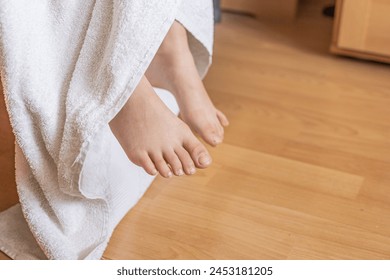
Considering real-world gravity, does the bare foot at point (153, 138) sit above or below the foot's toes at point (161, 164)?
above

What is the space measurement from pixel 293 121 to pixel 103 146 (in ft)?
1.70

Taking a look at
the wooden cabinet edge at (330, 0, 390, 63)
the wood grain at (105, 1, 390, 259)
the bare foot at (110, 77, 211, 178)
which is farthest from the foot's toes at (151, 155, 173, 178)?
the wooden cabinet edge at (330, 0, 390, 63)

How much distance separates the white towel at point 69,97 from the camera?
733mm

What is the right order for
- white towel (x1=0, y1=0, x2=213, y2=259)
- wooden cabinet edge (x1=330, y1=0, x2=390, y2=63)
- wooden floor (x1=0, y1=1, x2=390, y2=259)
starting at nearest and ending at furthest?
white towel (x1=0, y1=0, x2=213, y2=259)
wooden floor (x1=0, y1=1, x2=390, y2=259)
wooden cabinet edge (x1=330, y1=0, x2=390, y2=63)

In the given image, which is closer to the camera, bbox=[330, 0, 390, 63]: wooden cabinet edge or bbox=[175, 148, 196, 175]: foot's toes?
bbox=[175, 148, 196, 175]: foot's toes

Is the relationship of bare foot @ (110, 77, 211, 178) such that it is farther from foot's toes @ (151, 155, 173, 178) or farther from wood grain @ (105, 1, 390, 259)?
wood grain @ (105, 1, 390, 259)

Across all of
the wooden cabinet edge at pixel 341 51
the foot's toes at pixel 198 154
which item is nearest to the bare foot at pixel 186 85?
the foot's toes at pixel 198 154

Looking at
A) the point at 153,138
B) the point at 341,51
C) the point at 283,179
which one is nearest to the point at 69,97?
the point at 153,138

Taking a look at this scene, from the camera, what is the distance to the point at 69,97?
0.75 m

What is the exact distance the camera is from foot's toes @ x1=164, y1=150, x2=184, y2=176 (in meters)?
0.80

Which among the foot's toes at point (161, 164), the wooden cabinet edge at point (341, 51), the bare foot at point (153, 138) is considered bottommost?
the wooden cabinet edge at point (341, 51)

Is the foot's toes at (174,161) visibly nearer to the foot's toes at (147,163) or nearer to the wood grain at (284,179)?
the foot's toes at (147,163)

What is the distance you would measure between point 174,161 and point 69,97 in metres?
0.17

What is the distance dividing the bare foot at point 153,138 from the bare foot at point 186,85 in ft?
0.20
